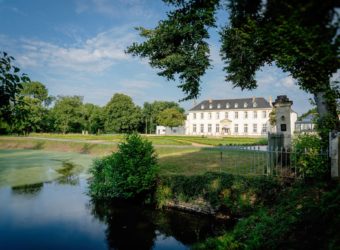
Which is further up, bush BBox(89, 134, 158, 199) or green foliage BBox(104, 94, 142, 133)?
green foliage BBox(104, 94, 142, 133)

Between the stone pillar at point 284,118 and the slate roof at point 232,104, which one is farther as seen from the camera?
the slate roof at point 232,104

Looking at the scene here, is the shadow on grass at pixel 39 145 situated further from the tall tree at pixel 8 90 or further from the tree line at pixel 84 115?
the tall tree at pixel 8 90

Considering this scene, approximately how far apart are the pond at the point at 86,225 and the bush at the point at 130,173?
621mm

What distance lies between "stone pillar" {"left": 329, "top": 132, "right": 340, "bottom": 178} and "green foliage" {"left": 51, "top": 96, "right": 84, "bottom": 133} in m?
68.0

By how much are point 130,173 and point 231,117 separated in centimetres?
6505

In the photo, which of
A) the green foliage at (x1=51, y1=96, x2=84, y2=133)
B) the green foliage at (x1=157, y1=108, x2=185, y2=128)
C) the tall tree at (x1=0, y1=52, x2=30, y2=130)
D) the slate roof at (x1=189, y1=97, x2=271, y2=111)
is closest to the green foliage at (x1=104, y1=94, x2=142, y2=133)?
the green foliage at (x1=51, y1=96, x2=84, y2=133)

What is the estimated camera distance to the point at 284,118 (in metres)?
11.0

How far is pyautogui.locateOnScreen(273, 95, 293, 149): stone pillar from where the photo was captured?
10727 mm

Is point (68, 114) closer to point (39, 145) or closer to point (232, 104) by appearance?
point (39, 145)

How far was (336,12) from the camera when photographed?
2545 millimetres

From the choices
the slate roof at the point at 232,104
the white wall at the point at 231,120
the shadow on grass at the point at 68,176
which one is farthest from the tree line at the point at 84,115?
the shadow on grass at the point at 68,176

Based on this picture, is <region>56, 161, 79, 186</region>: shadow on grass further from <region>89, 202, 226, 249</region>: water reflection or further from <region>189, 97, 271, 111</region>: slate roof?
<region>189, 97, 271, 111</region>: slate roof

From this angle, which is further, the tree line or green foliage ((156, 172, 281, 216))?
the tree line

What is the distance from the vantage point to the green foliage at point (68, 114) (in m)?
68.3
